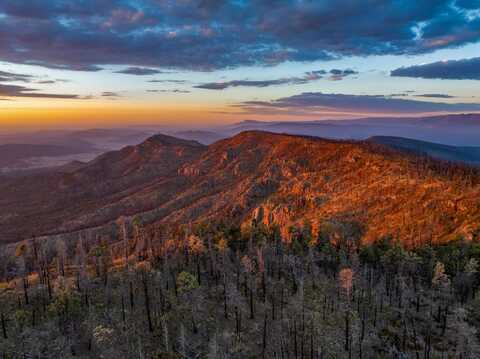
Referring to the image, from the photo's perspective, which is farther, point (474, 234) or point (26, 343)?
point (474, 234)

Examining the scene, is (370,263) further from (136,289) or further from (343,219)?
(136,289)

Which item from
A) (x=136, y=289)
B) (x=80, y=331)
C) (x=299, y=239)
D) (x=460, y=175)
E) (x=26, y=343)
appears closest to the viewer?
(x=26, y=343)

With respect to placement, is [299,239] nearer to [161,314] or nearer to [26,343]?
[161,314]

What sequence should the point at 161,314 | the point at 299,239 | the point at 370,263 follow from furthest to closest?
the point at 299,239, the point at 370,263, the point at 161,314

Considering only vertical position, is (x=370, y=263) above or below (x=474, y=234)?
below

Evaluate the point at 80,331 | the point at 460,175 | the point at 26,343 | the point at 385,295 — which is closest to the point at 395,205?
the point at 460,175

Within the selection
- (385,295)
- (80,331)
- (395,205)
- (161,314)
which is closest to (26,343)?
(80,331)

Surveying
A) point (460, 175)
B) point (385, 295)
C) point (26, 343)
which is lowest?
point (385, 295)
